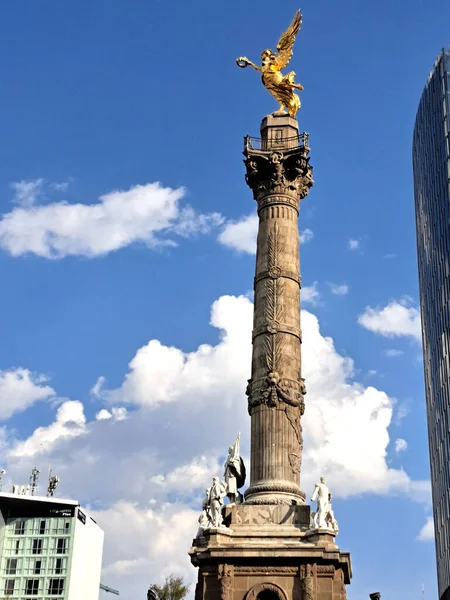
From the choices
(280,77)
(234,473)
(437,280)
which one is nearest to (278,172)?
(280,77)

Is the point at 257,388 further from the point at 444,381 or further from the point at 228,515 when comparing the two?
the point at 444,381

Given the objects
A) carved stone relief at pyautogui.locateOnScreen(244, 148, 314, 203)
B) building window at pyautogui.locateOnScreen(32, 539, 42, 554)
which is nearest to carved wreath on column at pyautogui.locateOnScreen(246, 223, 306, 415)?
carved stone relief at pyautogui.locateOnScreen(244, 148, 314, 203)

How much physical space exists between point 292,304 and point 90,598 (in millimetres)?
59296

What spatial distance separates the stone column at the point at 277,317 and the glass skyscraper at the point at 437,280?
83.1 ft

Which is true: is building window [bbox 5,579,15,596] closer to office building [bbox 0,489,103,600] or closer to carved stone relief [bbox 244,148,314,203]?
office building [bbox 0,489,103,600]

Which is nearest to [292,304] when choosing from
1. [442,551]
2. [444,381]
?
[444,381]

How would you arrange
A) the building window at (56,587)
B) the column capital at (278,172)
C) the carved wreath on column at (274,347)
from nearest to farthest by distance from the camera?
the carved wreath on column at (274,347), the column capital at (278,172), the building window at (56,587)

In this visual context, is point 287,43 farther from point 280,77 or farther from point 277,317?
point 277,317

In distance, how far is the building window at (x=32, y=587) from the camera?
7656 cm

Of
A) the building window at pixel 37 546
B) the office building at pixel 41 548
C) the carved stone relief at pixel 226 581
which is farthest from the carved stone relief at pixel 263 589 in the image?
the building window at pixel 37 546

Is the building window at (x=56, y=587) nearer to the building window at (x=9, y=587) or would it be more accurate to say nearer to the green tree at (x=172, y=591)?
the building window at (x=9, y=587)

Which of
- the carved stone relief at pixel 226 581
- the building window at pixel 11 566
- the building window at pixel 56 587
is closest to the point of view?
the carved stone relief at pixel 226 581

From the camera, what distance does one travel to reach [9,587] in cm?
7738

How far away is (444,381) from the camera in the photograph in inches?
2324
